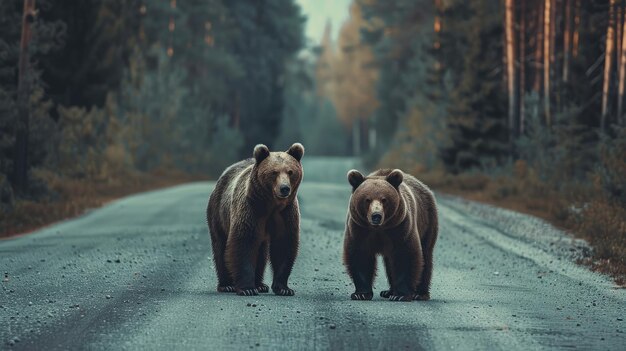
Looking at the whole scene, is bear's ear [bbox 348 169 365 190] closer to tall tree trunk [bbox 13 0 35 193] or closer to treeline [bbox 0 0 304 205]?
treeline [bbox 0 0 304 205]

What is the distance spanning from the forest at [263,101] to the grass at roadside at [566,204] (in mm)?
56

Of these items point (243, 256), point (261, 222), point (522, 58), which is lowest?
point (243, 256)

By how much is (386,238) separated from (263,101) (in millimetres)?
59042

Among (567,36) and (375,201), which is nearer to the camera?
(375,201)

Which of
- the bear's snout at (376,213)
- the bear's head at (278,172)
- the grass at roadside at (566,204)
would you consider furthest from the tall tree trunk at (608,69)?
the bear's snout at (376,213)

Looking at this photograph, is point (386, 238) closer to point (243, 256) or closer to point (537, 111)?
point (243, 256)

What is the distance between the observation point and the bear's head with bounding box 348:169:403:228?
9.12m

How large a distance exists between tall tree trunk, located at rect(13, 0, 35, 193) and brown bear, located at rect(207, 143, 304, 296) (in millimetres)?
13736

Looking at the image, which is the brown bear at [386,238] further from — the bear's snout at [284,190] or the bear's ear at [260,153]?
the bear's ear at [260,153]

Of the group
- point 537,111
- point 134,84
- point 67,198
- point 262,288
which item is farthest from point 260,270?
point 134,84

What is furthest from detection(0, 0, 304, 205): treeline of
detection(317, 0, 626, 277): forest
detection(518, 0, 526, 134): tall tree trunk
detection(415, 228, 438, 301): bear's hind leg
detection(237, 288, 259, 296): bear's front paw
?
detection(518, 0, 526, 134): tall tree trunk

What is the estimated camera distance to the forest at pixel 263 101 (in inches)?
931

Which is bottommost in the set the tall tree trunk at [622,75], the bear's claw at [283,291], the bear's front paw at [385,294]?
the bear's front paw at [385,294]

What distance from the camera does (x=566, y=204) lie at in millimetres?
22406
